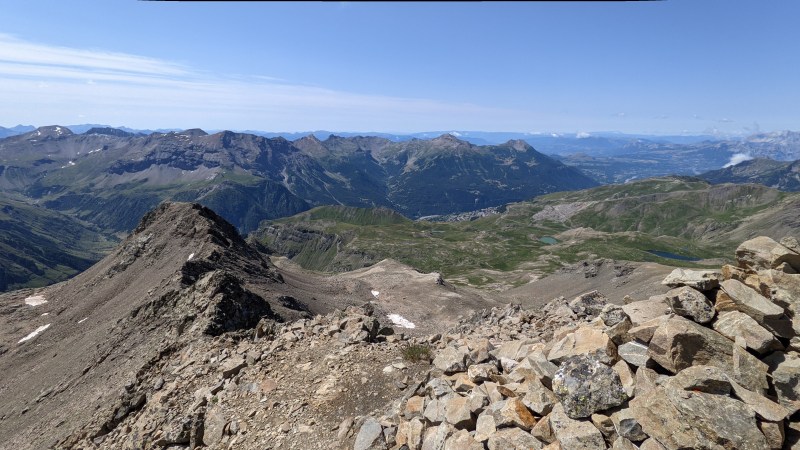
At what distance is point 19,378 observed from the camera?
48.7m

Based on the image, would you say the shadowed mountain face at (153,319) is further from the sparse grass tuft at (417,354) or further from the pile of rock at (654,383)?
the pile of rock at (654,383)

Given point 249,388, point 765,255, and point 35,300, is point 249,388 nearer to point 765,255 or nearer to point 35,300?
point 765,255

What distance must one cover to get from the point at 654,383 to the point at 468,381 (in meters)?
6.46

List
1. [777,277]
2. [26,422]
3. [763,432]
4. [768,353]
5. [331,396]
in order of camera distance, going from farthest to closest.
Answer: [26,422] < [331,396] < [777,277] < [768,353] < [763,432]

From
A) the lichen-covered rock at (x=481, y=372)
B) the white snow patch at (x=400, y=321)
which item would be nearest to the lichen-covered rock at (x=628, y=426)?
the lichen-covered rock at (x=481, y=372)

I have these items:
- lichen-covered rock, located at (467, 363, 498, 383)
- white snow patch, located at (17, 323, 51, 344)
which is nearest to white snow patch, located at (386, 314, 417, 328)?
white snow patch, located at (17, 323, 51, 344)

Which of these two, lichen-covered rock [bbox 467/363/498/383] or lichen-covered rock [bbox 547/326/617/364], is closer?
lichen-covered rock [bbox 547/326/617/364]

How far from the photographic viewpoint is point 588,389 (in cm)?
1297

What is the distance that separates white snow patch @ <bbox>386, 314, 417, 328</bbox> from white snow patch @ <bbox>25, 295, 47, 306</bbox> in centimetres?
6531

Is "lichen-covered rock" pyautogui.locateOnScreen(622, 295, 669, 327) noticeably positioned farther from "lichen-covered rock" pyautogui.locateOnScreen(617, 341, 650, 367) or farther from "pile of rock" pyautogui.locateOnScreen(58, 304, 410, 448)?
"pile of rock" pyautogui.locateOnScreen(58, 304, 410, 448)

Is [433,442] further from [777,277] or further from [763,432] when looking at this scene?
[777,277]

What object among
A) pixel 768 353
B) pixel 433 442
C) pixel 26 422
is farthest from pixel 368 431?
pixel 26 422

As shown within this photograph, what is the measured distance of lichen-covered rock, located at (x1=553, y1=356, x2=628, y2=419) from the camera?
12.7 metres

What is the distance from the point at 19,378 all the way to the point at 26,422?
1743 centimetres
